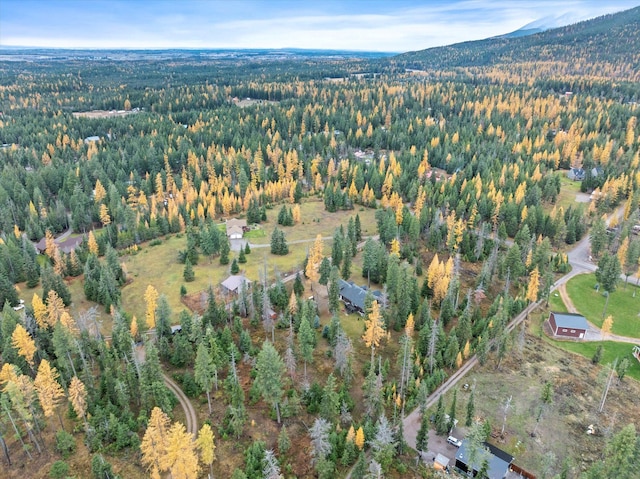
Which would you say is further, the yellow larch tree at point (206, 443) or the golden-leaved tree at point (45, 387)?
the golden-leaved tree at point (45, 387)

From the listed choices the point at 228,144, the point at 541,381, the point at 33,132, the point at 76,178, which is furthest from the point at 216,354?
the point at 33,132

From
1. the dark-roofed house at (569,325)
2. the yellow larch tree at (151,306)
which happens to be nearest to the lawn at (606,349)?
the dark-roofed house at (569,325)

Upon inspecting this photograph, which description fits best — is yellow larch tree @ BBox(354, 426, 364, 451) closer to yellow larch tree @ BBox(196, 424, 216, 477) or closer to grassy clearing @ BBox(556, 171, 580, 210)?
yellow larch tree @ BBox(196, 424, 216, 477)

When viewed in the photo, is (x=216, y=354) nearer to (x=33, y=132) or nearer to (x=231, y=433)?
(x=231, y=433)

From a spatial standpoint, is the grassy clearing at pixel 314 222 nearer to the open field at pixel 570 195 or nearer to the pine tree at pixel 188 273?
the pine tree at pixel 188 273

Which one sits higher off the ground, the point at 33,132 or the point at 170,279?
the point at 33,132

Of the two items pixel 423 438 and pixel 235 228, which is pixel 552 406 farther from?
pixel 235 228
